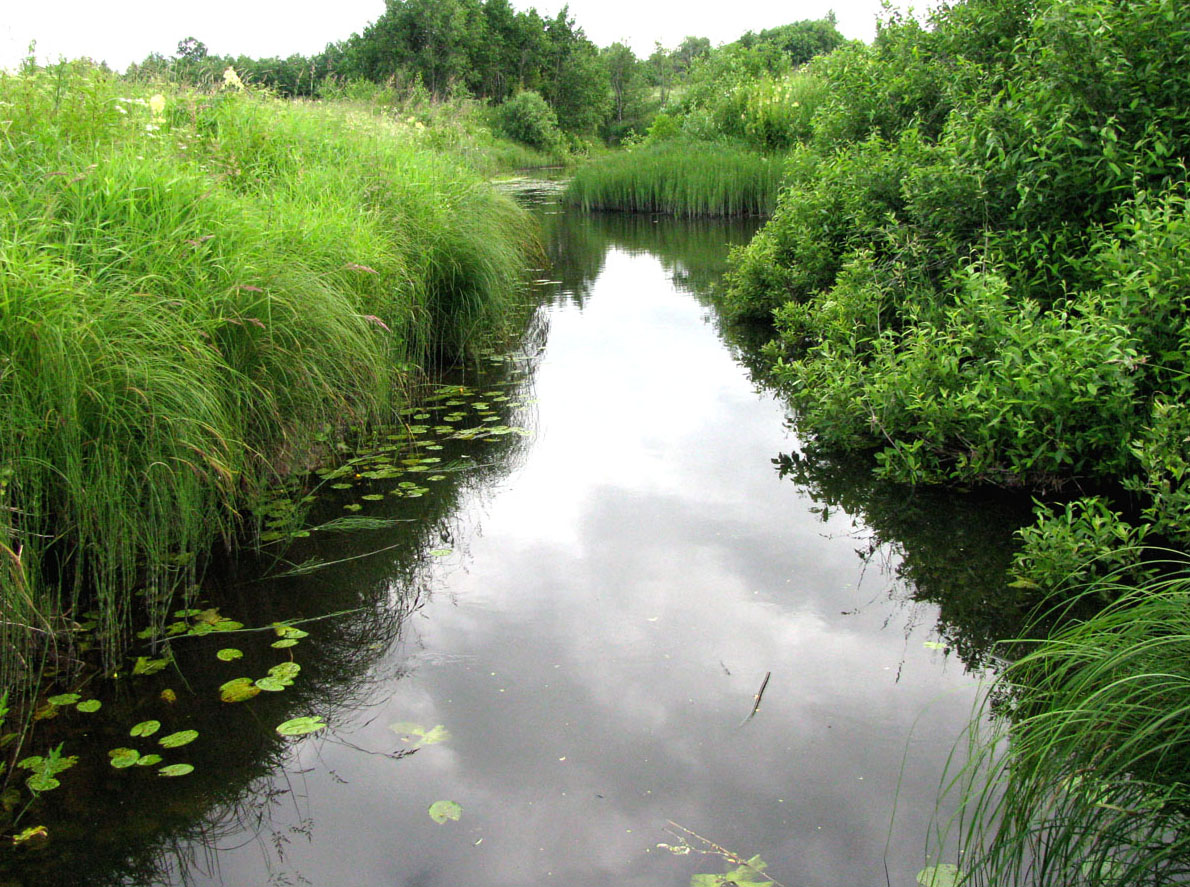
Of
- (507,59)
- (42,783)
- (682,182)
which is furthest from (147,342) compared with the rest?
(507,59)

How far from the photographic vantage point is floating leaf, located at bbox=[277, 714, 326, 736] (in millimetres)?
3152

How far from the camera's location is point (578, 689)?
3.43 m

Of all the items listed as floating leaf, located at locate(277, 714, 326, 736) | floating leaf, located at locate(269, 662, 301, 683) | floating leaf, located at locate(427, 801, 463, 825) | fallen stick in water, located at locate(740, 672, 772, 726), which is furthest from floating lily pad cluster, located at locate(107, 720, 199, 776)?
fallen stick in water, located at locate(740, 672, 772, 726)

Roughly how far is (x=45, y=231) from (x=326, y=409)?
5.06 ft

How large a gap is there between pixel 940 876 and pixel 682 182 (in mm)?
18204

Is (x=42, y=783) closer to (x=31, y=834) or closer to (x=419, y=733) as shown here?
(x=31, y=834)

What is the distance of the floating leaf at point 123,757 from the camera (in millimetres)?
2914

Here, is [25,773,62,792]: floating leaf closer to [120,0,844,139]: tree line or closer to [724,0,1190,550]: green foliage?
[724,0,1190,550]: green foliage

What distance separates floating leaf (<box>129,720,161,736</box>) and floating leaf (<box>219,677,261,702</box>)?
235 millimetres

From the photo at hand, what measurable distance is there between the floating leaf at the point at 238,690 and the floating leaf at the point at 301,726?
222 mm

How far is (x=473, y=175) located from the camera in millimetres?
9602

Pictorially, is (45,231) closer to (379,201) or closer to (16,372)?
(16,372)

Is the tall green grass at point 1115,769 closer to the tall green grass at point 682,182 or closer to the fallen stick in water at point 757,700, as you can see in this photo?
the fallen stick in water at point 757,700

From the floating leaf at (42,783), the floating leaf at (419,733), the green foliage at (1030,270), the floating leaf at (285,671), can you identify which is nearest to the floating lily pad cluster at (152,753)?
the floating leaf at (42,783)
